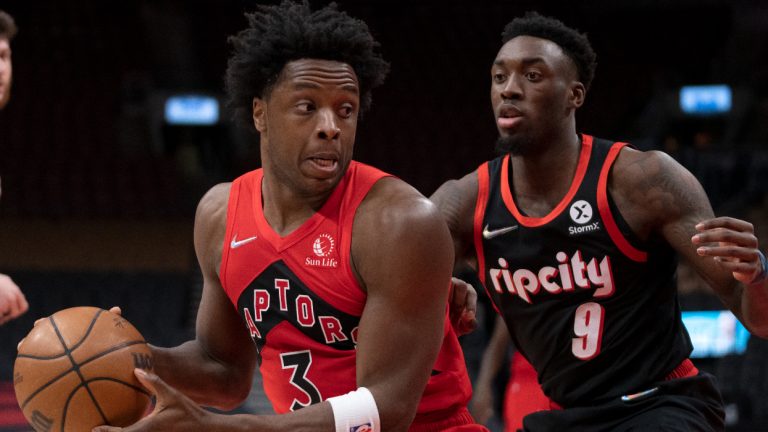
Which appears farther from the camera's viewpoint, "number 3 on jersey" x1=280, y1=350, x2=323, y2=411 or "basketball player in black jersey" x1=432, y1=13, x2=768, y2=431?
"basketball player in black jersey" x1=432, y1=13, x2=768, y2=431

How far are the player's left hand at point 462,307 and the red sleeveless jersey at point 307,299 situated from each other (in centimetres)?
23

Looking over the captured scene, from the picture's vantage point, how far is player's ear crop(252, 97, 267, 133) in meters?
3.30

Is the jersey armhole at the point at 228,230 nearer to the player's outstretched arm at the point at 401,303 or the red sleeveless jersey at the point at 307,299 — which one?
the red sleeveless jersey at the point at 307,299

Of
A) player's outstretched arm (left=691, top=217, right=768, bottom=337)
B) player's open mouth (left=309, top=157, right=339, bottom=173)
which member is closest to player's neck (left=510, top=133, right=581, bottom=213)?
player's outstretched arm (left=691, top=217, right=768, bottom=337)

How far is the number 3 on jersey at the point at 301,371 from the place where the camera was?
3234 millimetres

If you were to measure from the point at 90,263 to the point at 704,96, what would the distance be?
940cm

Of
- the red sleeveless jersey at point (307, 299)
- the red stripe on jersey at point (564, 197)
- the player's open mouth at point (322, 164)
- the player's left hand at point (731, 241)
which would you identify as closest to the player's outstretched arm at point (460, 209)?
the red stripe on jersey at point (564, 197)

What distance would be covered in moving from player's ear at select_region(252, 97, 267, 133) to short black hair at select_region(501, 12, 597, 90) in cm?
131

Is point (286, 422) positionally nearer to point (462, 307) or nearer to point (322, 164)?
point (322, 164)

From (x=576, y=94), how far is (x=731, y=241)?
46.0 inches

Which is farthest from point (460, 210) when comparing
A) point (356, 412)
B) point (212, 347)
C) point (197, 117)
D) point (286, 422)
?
point (197, 117)

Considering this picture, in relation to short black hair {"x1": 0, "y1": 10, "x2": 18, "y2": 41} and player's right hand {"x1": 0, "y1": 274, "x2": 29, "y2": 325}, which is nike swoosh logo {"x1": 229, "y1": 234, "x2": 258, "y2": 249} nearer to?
player's right hand {"x1": 0, "y1": 274, "x2": 29, "y2": 325}

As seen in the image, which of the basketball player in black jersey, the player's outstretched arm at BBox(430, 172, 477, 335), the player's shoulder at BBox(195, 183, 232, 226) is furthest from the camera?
the player's outstretched arm at BBox(430, 172, 477, 335)

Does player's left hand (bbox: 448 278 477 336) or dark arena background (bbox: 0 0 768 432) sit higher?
player's left hand (bbox: 448 278 477 336)
